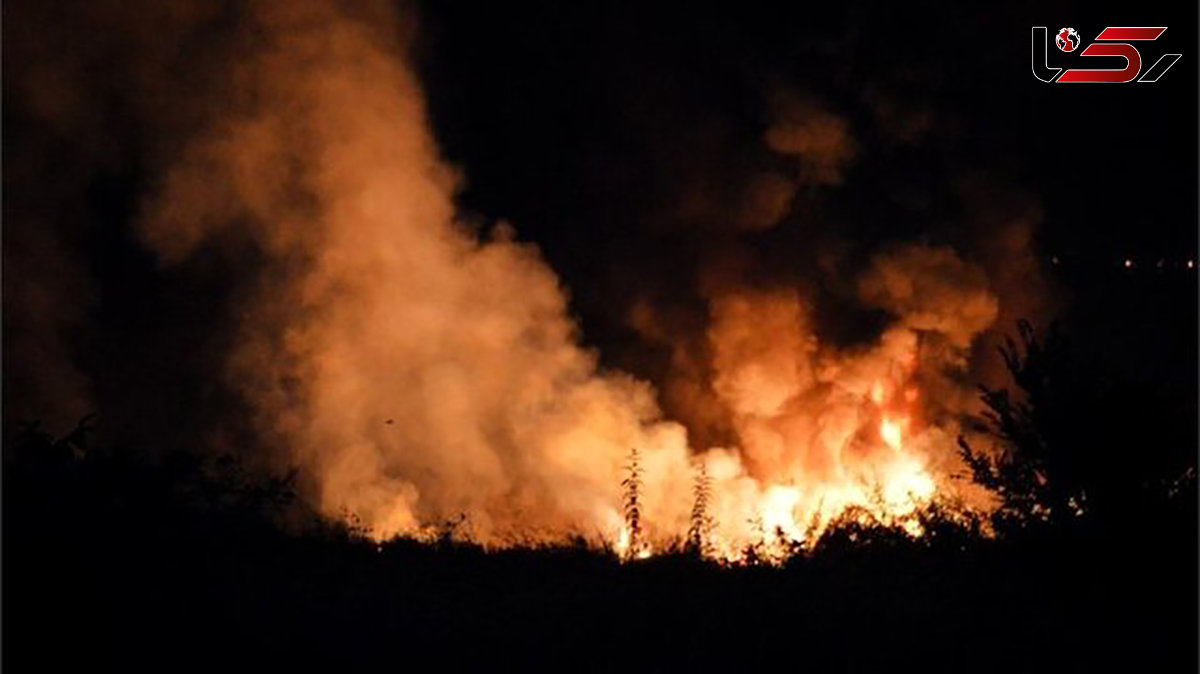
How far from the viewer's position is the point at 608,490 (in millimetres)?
15539

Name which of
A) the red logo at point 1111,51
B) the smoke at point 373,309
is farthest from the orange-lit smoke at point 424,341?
the red logo at point 1111,51

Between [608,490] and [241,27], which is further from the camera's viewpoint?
[608,490]

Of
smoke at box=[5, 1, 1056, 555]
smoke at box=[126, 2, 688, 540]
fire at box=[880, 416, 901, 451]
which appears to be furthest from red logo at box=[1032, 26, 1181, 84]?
smoke at box=[126, 2, 688, 540]

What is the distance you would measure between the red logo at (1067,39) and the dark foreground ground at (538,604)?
1098cm

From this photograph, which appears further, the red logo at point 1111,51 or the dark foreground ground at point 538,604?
the red logo at point 1111,51

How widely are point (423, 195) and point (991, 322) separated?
31.9 feet

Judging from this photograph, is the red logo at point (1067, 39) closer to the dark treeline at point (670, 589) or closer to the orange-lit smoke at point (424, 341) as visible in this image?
the orange-lit smoke at point (424, 341)

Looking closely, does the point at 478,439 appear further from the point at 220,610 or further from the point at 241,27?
the point at 220,610

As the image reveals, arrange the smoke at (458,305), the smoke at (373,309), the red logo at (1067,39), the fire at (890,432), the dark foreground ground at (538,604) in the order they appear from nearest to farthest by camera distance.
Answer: the dark foreground ground at (538,604)
the smoke at (458,305)
the smoke at (373,309)
the red logo at (1067,39)
the fire at (890,432)

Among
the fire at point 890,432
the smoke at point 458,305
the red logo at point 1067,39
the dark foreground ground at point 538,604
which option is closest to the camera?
the dark foreground ground at point 538,604

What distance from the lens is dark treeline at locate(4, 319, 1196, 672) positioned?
593 cm

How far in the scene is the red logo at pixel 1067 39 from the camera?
631 inches

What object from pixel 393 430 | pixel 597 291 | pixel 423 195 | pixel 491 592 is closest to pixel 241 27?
pixel 423 195

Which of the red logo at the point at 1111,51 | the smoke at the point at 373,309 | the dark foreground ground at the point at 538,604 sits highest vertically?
the red logo at the point at 1111,51
